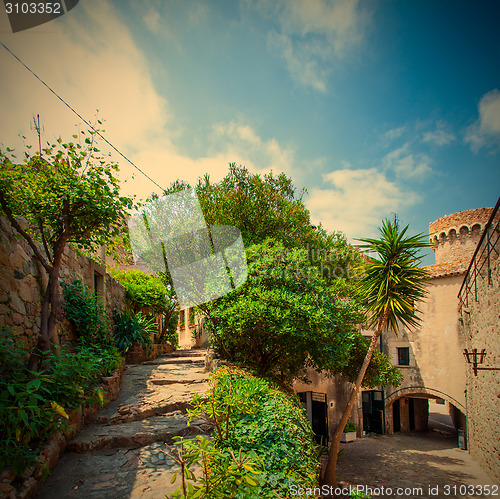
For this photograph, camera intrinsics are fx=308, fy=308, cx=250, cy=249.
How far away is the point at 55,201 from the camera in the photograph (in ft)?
15.9

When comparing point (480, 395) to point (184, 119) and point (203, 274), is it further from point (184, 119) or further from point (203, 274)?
point (184, 119)

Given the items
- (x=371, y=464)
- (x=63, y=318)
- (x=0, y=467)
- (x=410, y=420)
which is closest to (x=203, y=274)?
(x=63, y=318)

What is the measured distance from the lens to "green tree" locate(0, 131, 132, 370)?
467 centimetres

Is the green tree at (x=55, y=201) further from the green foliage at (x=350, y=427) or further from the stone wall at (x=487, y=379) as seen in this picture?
the green foliage at (x=350, y=427)

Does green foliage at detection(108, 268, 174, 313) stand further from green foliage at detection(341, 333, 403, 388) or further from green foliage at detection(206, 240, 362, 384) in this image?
green foliage at detection(341, 333, 403, 388)

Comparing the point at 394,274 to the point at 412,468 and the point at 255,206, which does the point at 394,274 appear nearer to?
the point at 255,206

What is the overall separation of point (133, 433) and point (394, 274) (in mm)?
7098

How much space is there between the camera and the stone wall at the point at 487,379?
8211mm

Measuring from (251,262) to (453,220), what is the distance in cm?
2640

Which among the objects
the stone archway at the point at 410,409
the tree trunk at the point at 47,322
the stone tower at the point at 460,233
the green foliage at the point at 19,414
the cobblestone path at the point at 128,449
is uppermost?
the stone tower at the point at 460,233

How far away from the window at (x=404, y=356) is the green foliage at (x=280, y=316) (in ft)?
33.4

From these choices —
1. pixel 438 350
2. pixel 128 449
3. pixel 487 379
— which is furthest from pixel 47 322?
pixel 438 350

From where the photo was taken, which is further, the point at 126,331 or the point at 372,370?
the point at 372,370

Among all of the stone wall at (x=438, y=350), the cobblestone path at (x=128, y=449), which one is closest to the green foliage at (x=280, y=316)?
the cobblestone path at (x=128, y=449)
